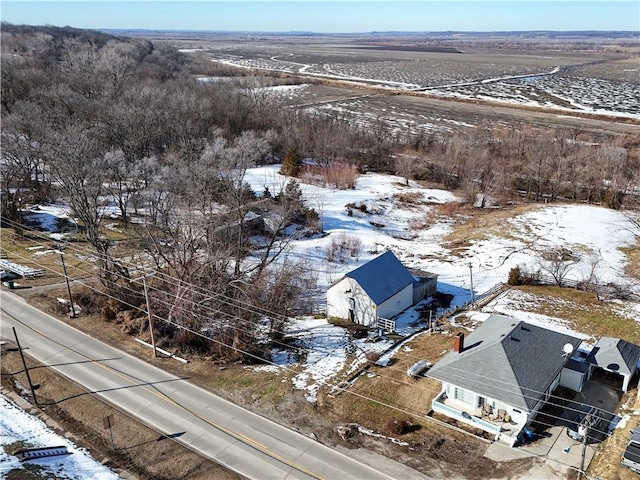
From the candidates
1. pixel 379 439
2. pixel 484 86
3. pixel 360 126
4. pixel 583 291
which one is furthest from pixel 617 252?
pixel 484 86

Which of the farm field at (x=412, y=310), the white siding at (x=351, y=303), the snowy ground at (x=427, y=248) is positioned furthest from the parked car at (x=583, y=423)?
the white siding at (x=351, y=303)

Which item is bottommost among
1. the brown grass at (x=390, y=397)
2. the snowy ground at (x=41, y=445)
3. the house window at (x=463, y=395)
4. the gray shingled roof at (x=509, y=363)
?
the snowy ground at (x=41, y=445)

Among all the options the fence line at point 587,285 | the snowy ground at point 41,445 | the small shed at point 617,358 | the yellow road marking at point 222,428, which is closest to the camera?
the snowy ground at point 41,445

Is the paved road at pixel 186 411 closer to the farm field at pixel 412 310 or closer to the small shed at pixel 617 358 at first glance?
the farm field at pixel 412 310

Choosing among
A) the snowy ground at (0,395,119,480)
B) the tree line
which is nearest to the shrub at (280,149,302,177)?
the tree line

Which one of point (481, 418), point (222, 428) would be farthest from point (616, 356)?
point (222, 428)

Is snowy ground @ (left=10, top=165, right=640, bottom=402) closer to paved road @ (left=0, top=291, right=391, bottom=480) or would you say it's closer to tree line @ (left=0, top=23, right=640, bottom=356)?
tree line @ (left=0, top=23, right=640, bottom=356)

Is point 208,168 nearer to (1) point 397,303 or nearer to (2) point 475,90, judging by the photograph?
(1) point 397,303
